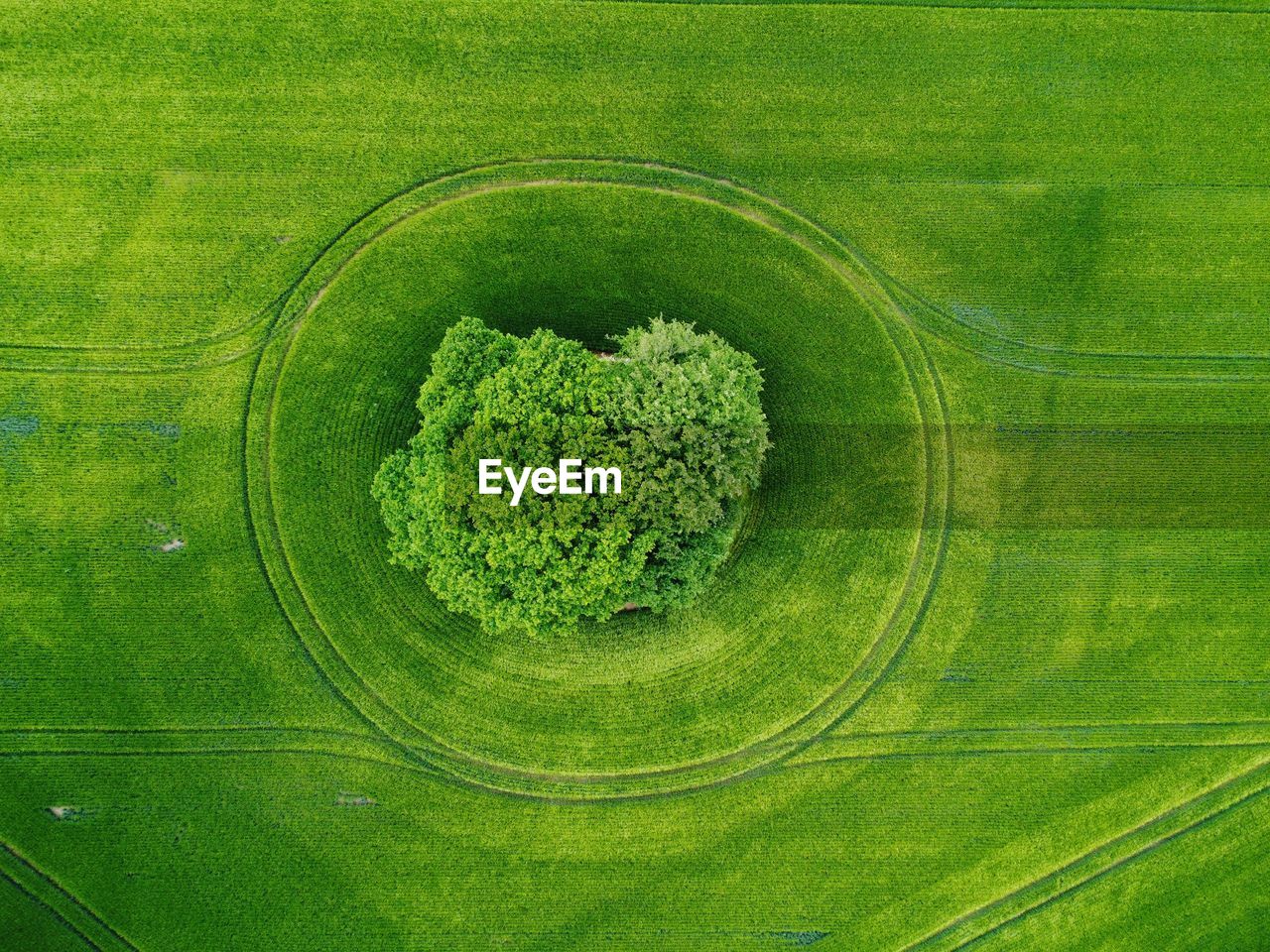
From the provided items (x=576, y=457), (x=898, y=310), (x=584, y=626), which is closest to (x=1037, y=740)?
(x=898, y=310)

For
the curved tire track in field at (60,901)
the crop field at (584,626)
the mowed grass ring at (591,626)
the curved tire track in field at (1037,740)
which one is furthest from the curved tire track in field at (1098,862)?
the curved tire track in field at (60,901)

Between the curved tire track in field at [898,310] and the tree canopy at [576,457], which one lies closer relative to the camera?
the tree canopy at [576,457]

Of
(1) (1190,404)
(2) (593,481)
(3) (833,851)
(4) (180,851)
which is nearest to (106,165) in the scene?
(2) (593,481)

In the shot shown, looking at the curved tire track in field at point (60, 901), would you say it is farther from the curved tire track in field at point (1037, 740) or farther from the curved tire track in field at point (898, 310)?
the curved tire track in field at point (1037, 740)

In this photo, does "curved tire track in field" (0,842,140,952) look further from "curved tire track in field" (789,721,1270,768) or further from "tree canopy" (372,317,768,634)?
"curved tire track in field" (789,721,1270,768)

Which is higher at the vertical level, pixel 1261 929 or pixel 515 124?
pixel 515 124

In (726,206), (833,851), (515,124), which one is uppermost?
(515,124)

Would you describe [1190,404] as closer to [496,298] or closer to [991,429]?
[991,429]
